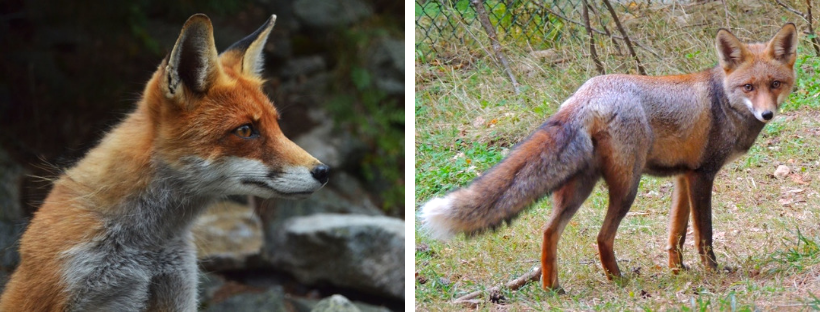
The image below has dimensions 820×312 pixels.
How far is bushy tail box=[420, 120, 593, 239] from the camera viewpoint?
261cm

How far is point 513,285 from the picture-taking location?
2.83 metres

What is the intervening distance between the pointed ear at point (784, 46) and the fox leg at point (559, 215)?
82 cm

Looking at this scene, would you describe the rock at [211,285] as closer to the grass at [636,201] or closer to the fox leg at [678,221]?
the grass at [636,201]

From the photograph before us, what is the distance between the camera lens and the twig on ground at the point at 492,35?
3.20 m

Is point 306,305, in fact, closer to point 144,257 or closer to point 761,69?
point 144,257

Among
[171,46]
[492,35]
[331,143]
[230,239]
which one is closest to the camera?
[492,35]

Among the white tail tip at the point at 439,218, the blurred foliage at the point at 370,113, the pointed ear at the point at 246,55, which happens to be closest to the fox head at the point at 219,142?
the pointed ear at the point at 246,55

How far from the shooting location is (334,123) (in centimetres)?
493

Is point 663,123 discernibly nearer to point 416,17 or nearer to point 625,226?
point 625,226

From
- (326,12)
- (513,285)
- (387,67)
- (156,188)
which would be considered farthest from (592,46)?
(326,12)

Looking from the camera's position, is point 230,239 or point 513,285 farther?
point 230,239

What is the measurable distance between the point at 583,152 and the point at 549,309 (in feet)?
1.95

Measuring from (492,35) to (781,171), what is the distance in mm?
1266

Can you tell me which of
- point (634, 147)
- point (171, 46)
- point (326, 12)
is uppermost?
point (326, 12)
